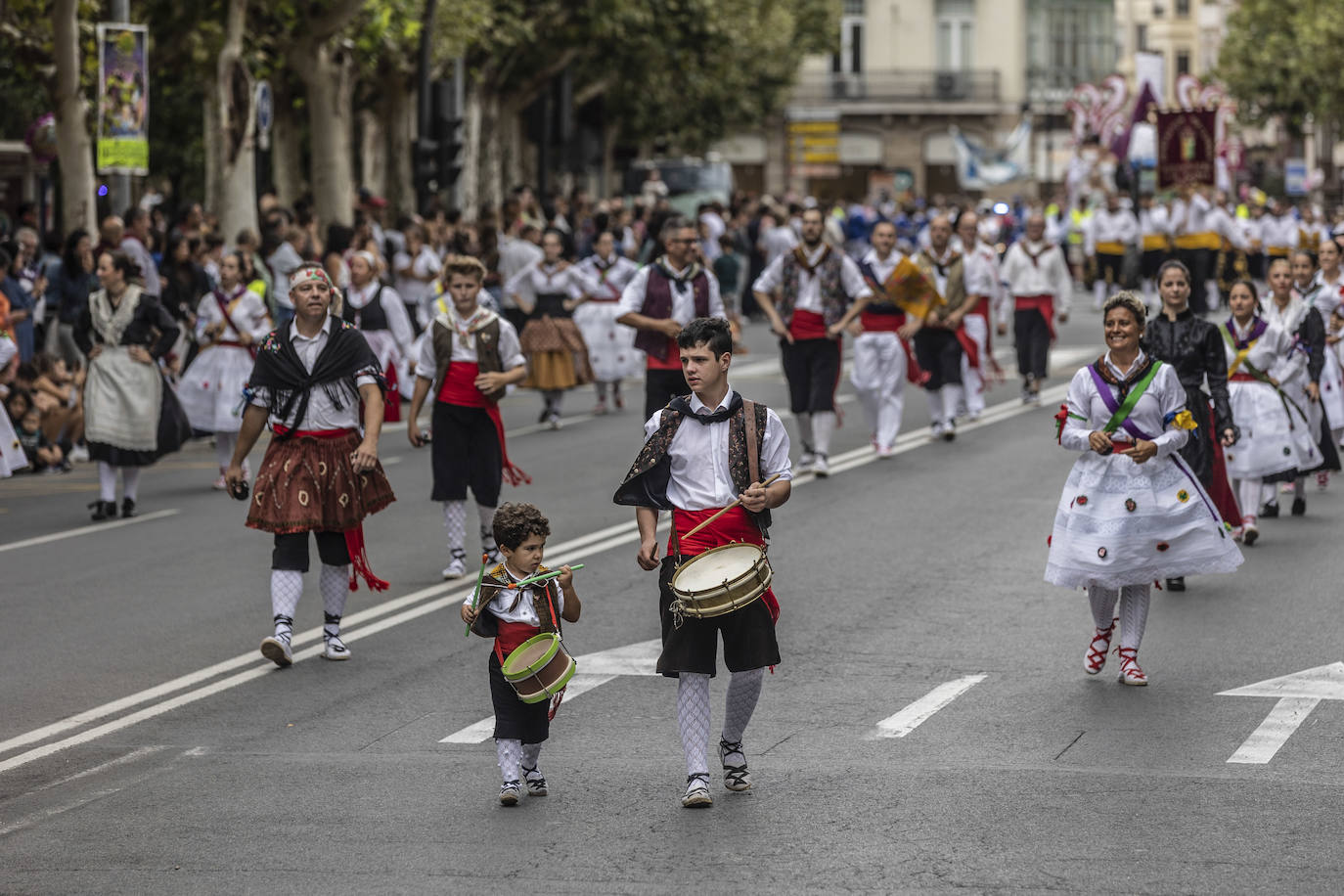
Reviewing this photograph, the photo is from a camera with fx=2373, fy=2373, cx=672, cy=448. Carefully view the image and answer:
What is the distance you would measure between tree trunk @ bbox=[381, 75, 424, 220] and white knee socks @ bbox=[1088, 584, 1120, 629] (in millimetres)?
25982

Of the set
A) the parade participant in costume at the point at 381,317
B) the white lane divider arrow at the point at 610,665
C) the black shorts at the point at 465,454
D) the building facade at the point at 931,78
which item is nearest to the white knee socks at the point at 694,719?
the white lane divider arrow at the point at 610,665

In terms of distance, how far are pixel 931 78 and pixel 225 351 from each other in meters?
77.0

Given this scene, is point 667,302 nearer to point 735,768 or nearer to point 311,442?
point 311,442

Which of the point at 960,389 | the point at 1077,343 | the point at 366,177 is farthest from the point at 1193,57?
the point at 960,389

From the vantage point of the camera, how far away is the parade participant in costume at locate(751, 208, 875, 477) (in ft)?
57.1

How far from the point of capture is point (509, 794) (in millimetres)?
7871

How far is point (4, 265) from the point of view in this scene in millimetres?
19125

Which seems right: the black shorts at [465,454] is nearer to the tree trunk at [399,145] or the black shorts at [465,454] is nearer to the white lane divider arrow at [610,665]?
the white lane divider arrow at [610,665]

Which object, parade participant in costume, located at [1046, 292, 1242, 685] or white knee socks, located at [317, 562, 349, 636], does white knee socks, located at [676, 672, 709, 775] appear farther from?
white knee socks, located at [317, 562, 349, 636]

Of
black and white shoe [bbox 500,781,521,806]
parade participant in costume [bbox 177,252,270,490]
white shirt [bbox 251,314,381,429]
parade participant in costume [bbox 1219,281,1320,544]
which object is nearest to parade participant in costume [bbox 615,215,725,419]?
parade participant in costume [bbox 1219,281,1320,544]

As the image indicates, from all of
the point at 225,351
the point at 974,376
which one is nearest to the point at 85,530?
the point at 225,351

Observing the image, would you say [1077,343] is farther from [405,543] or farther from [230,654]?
[230,654]

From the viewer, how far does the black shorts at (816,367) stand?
1748 centimetres

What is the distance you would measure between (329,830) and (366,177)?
1379 inches
